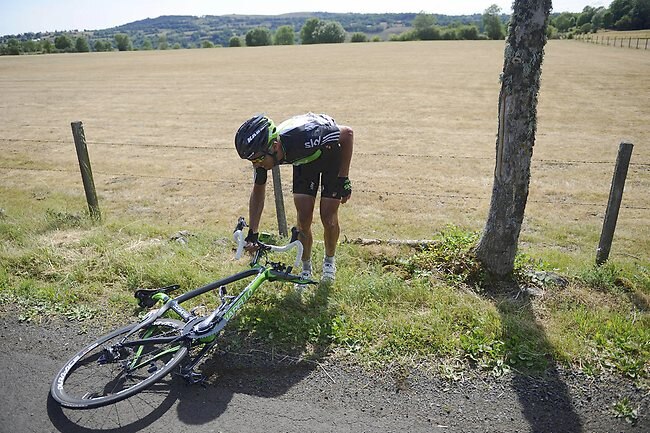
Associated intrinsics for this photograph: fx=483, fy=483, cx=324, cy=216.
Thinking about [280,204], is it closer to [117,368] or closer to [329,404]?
[117,368]

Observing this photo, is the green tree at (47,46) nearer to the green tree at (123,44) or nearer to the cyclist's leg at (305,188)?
the green tree at (123,44)

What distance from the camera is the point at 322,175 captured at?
470 cm

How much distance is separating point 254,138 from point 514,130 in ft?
7.72

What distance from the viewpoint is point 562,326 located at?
13.2 feet

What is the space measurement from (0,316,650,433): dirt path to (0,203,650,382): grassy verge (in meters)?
0.20

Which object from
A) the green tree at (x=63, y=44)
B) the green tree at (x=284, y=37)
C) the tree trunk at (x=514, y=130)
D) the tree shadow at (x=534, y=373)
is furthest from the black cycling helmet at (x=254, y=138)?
the green tree at (x=284, y=37)

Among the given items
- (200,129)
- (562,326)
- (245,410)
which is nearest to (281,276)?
(245,410)

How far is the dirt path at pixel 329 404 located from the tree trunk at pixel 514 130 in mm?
1553

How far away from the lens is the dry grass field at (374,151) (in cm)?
882

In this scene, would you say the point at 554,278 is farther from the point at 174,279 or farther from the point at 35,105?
the point at 35,105

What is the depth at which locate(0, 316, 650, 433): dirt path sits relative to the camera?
315 centimetres

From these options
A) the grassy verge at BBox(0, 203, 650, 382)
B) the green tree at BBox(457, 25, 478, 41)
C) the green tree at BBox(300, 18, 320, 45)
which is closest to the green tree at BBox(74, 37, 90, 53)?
the green tree at BBox(300, 18, 320, 45)

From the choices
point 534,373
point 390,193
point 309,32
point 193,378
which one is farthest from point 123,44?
point 534,373

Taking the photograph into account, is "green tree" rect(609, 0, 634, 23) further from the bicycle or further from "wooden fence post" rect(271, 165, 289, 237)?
the bicycle
